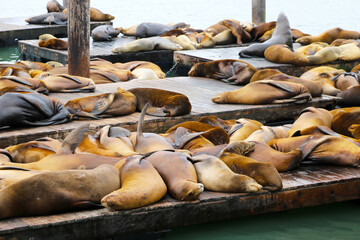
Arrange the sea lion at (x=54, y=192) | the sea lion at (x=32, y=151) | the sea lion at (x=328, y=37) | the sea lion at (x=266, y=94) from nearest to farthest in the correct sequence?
the sea lion at (x=54, y=192), the sea lion at (x=32, y=151), the sea lion at (x=266, y=94), the sea lion at (x=328, y=37)

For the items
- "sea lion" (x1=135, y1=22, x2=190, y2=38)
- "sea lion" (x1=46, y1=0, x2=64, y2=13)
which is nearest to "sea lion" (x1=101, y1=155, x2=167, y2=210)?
"sea lion" (x1=135, y1=22, x2=190, y2=38)

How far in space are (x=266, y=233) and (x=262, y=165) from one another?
48 cm

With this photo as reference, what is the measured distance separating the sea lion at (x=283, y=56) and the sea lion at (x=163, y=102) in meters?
3.30

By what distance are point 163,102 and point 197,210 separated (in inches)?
98.1

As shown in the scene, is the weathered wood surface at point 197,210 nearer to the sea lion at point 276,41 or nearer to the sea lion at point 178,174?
the sea lion at point 178,174

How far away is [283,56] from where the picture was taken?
9289 millimetres

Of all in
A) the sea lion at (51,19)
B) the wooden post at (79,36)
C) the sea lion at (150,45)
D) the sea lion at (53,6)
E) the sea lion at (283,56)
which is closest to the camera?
the wooden post at (79,36)

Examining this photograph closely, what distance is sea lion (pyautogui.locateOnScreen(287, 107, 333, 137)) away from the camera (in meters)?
5.66

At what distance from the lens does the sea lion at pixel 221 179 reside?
162 inches

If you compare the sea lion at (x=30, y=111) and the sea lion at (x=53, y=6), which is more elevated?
the sea lion at (x=30, y=111)

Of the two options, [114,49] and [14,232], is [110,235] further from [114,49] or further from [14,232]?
[114,49]

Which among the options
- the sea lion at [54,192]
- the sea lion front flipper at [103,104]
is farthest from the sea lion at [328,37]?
the sea lion at [54,192]

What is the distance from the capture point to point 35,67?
382 inches

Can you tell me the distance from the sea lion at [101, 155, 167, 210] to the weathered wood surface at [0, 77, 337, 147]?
70.3 inches
